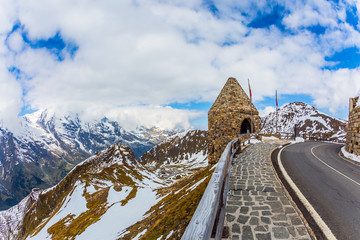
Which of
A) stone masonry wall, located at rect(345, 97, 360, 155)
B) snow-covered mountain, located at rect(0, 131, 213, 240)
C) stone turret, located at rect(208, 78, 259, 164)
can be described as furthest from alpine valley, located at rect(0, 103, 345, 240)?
stone masonry wall, located at rect(345, 97, 360, 155)

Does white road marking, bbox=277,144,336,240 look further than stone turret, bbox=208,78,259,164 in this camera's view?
A: No

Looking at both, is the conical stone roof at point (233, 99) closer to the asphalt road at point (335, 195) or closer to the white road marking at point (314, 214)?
the asphalt road at point (335, 195)

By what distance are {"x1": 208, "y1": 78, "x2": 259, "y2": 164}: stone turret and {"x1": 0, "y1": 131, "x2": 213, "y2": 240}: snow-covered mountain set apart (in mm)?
2883

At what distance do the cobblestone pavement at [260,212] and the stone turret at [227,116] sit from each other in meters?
9.87

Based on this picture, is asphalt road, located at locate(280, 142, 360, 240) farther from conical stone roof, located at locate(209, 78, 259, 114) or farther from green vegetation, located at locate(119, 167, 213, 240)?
conical stone roof, located at locate(209, 78, 259, 114)

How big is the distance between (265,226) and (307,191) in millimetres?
3605

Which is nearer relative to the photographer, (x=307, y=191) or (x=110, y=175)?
(x=307, y=191)

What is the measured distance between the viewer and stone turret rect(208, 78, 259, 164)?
680 inches

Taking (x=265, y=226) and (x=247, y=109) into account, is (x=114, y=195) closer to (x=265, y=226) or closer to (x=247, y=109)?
(x=247, y=109)

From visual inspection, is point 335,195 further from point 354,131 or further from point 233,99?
point 233,99

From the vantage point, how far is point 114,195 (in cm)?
5503

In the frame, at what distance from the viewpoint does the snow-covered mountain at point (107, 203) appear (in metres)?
12.6

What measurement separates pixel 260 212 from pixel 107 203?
189 feet

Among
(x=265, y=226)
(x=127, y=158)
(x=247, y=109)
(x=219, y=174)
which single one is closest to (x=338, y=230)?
(x=265, y=226)
